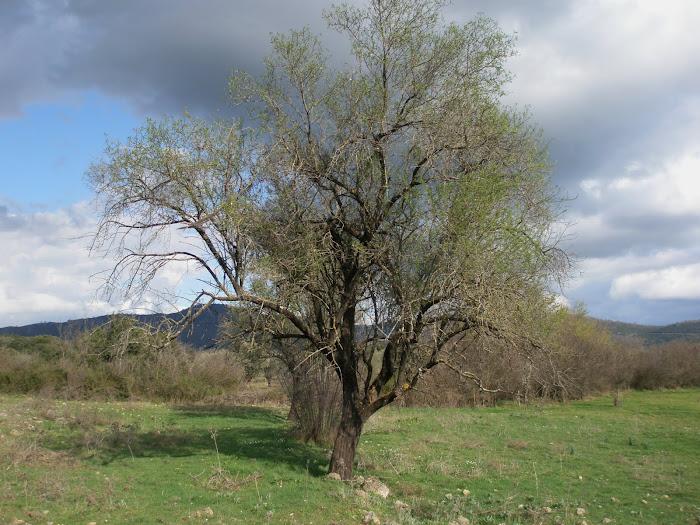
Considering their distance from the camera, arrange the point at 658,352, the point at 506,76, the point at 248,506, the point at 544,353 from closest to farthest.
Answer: the point at 248,506 < the point at 544,353 < the point at 506,76 < the point at 658,352

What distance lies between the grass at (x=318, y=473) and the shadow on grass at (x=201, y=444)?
7 centimetres

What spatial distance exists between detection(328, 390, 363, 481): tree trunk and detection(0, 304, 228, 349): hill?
3.54 m

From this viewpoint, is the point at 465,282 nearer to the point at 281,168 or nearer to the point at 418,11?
Answer: the point at 281,168

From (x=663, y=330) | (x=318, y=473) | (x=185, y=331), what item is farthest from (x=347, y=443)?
(x=663, y=330)

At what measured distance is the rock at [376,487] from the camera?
36.2 feet

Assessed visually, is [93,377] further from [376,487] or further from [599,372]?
[599,372]

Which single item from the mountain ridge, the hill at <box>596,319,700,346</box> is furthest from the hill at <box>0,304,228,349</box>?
the hill at <box>596,319,700,346</box>

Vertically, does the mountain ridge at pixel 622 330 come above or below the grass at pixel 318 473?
above

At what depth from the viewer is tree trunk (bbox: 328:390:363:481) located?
11664 mm

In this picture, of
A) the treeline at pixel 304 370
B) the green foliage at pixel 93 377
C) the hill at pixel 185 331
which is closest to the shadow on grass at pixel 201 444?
the treeline at pixel 304 370

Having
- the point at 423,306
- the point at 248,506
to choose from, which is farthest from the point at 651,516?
the point at 248,506

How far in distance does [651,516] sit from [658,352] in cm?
5068

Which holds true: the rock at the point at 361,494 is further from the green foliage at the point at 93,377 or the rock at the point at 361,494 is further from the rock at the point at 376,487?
the green foliage at the point at 93,377

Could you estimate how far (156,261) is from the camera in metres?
9.91
